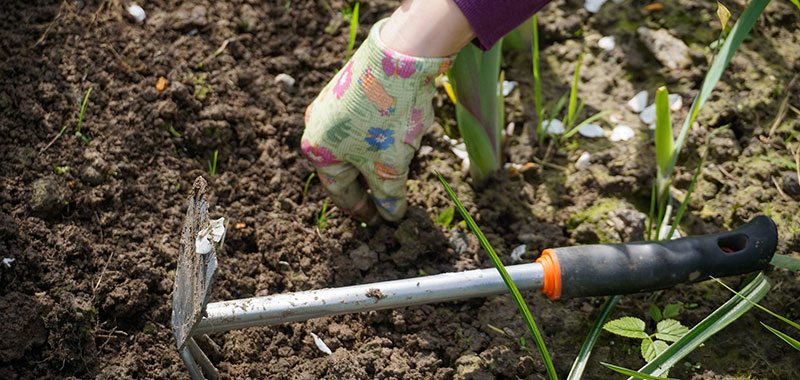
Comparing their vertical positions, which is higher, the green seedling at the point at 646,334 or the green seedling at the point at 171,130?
the green seedling at the point at 171,130

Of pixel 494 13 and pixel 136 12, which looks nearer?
pixel 494 13

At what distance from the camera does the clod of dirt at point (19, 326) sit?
1.22 meters

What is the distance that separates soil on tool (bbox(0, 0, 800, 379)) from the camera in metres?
1.33

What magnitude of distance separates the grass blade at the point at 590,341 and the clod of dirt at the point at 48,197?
1.10 m

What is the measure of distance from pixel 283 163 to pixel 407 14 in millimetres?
552

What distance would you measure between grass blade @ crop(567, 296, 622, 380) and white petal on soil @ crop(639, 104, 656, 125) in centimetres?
60

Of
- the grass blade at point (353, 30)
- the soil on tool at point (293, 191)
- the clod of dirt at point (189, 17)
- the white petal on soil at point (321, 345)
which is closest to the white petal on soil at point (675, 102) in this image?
the soil on tool at point (293, 191)

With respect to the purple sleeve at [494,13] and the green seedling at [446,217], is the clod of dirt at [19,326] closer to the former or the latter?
the green seedling at [446,217]

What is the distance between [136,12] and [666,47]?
1.47 meters

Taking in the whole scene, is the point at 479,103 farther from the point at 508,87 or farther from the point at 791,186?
the point at 791,186

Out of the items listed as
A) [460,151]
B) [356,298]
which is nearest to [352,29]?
[460,151]

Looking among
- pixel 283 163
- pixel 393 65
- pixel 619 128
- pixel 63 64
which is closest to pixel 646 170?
pixel 619 128

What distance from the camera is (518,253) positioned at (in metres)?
1.55

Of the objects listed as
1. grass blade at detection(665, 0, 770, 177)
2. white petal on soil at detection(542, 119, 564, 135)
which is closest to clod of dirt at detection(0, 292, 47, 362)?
white petal on soil at detection(542, 119, 564, 135)
